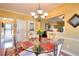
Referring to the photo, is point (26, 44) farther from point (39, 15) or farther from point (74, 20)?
point (74, 20)

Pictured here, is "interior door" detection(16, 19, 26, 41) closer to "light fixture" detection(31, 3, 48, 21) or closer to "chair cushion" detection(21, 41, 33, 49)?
"chair cushion" detection(21, 41, 33, 49)

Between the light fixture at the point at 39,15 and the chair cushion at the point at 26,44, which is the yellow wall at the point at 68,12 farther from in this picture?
the chair cushion at the point at 26,44

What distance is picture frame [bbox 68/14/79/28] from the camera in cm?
204

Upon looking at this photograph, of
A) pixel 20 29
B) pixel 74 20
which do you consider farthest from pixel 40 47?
pixel 74 20

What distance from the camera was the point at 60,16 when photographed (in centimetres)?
206

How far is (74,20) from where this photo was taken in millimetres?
2055

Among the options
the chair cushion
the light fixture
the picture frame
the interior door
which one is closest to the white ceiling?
the light fixture

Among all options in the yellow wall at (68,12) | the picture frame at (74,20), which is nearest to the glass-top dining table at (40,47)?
the yellow wall at (68,12)

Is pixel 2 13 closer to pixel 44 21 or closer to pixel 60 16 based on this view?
pixel 44 21

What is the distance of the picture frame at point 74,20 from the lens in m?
2.04

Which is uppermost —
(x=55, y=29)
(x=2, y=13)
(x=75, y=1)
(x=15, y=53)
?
(x=75, y=1)

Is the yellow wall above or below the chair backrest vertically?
above

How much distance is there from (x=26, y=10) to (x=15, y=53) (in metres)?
0.76

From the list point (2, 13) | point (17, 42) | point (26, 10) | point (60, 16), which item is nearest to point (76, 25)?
point (60, 16)
